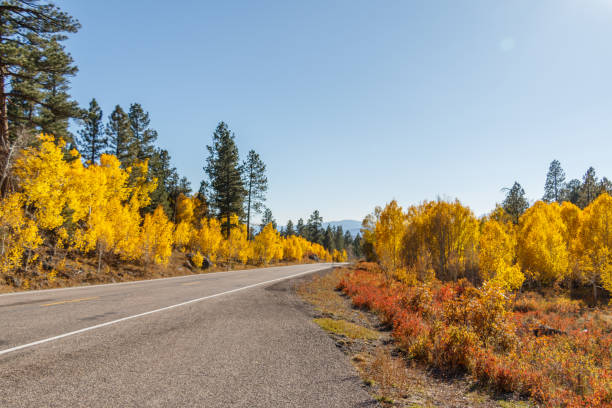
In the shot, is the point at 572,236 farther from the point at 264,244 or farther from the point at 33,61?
the point at 33,61

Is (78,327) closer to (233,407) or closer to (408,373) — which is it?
(233,407)

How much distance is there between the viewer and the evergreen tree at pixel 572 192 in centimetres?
7100

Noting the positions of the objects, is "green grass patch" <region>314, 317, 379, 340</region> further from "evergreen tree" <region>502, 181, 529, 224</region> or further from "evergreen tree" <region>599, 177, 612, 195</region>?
"evergreen tree" <region>599, 177, 612, 195</region>

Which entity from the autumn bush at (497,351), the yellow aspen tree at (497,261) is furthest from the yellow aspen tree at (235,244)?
the autumn bush at (497,351)

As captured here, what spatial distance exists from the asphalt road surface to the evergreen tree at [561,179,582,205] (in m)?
87.3

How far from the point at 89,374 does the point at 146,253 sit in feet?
71.4

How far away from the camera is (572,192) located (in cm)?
7938

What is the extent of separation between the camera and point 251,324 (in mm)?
7438

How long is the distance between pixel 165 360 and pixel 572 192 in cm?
10616

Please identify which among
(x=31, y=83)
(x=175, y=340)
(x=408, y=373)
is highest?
(x=31, y=83)

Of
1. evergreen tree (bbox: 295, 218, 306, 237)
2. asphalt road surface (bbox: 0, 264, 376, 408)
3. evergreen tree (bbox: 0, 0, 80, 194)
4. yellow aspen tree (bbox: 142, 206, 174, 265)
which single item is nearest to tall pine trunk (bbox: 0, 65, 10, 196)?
evergreen tree (bbox: 0, 0, 80, 194)

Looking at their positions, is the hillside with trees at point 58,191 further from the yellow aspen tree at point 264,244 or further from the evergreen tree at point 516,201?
the evergreen tree at point 516,201

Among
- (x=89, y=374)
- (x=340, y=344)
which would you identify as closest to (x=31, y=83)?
(x=89, y=374)

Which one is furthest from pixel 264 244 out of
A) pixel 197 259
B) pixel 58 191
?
pixel 58 191
